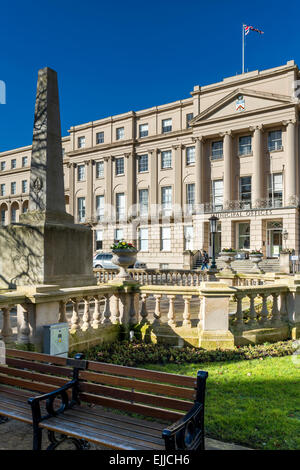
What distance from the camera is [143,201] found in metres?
44.1

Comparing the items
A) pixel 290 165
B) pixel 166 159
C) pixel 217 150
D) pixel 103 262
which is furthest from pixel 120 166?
pixel 290 165

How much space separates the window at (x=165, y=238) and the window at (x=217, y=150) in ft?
32.3

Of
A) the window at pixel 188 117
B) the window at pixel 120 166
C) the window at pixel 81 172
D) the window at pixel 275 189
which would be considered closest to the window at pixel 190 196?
the window at pixel 188 117

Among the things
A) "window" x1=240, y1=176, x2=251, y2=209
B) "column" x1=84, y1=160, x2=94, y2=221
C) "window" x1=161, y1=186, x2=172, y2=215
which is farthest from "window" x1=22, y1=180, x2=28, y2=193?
"window" x1=240, y1=176, x2=251, y2=209

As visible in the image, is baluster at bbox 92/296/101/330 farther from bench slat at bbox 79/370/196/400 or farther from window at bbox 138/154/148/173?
window at bbox 138/154/148/173

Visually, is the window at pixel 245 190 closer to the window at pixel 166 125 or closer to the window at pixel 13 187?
the window at pixel 166 125

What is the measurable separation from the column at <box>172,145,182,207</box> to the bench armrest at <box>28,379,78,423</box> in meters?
38.1

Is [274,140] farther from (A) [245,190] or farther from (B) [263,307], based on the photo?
(B) [263,307]

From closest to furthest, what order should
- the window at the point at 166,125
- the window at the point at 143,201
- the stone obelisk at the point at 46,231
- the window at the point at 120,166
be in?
the stone obelisk at the point at 46,231, the window at the point at 166,125, the window at the point at 143,201, the window at the point at 120,166

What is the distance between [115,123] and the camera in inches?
1823

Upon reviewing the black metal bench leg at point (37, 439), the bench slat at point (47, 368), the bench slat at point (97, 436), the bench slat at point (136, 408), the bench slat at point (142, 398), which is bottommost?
the black metal bench leg at point (37, 439)

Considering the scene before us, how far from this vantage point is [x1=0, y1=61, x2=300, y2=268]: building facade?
113ft

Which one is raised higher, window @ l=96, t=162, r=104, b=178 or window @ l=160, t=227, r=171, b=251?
window @ l=96, t=162, r=104, b=178

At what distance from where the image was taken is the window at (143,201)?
144ft
